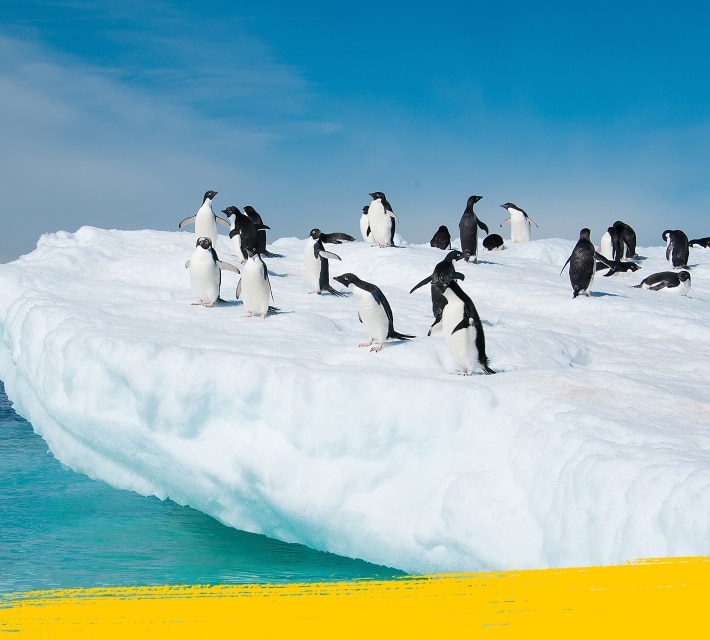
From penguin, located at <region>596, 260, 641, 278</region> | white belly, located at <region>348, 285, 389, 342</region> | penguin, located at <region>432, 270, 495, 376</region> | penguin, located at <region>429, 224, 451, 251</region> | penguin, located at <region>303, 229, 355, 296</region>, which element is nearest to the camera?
penguin, located at <region>432, 270, 495, 376</region>

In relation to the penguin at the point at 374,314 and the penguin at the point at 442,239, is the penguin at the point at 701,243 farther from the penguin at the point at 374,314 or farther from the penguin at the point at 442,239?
the penguin at the point at 374,314

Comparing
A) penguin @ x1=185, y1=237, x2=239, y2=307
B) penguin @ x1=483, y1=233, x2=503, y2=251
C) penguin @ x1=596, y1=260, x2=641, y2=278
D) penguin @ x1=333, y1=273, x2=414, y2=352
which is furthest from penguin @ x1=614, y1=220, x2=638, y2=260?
penguin @ x1=333, y1=273, x2=414, y2=352

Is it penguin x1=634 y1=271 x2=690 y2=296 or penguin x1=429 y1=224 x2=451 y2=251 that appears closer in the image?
penguin x1=634 y1=271 x2=690 y2=296

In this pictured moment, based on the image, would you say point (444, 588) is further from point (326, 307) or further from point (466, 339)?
point (326, 307)

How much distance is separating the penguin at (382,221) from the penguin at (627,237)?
20.5 ft

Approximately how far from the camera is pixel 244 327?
880 cm

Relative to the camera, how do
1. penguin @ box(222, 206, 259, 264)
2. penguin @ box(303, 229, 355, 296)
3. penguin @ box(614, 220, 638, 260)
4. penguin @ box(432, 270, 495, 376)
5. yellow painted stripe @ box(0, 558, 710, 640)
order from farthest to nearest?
penguin @ box(614, 220, 638, 260) < penguin @ box(222, 206, 259, 264) < penguin @ box(303, 229, 355, 296) < penguin @ box(432, 270, 495, 376) < yellow painted stripe @ box(0, 558, 710, 640)

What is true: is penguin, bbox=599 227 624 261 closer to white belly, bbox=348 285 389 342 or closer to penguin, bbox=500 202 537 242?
penguin, bbox=500 202 537 242

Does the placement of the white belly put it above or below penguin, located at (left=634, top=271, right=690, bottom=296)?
below

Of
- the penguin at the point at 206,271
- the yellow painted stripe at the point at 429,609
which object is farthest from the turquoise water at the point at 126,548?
the penguin at the point at 206,271

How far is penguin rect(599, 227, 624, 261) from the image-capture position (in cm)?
1797

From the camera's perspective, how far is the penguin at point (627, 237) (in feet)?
61.8

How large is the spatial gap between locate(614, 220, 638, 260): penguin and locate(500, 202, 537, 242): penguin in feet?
8.60

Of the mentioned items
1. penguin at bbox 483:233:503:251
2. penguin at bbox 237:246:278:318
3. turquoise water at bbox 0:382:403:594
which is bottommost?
turquoise water at bbox 0:382:403:594
